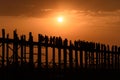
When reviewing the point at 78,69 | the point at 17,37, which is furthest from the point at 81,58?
the point at 17,37

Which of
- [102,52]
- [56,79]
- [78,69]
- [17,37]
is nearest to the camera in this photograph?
[17,37]

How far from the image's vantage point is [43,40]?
27.2 meters

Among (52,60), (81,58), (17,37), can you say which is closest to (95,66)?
(81,58)

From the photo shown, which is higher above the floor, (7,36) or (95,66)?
(7,36)

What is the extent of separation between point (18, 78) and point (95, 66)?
15.3m

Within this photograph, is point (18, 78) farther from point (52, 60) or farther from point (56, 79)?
point (52, 60)

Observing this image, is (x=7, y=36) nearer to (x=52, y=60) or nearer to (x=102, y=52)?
(x=52, y=60)

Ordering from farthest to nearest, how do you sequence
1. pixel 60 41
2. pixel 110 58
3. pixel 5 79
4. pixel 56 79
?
pixel 110 58, pixel 60 41, pixel 56 79, pixel 5 79

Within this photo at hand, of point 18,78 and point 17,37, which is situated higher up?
point 17,37

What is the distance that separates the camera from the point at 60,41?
29312mm

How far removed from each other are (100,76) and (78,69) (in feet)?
7.03

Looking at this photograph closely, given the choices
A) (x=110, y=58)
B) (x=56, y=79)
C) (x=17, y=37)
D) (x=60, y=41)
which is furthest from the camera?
(x=110, y=58)

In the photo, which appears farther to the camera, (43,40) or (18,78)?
(43,40)

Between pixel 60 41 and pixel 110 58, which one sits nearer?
pixel 60 41
